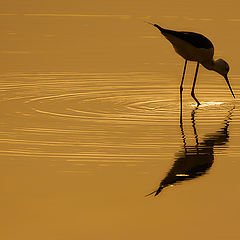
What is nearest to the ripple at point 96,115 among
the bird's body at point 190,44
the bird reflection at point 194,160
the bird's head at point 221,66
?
the bird reflection at point 194,160

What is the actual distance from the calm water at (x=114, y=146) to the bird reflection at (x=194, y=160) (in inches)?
0.4

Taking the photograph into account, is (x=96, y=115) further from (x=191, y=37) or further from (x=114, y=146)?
(x=191, y=37)

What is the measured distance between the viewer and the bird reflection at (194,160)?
8.14 meters

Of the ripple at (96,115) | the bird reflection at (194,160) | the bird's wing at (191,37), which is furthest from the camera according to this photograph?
the bird's wing at (191,37)

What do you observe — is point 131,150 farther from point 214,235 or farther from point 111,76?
point 111,76

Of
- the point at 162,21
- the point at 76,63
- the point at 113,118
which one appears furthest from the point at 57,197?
the point at 162,21

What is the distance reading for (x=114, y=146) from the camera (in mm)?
9461

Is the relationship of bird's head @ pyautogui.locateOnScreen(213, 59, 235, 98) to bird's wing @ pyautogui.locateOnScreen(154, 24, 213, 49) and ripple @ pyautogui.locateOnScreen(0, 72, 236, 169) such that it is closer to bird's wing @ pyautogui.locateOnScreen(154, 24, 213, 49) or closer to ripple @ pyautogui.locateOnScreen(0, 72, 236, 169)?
ripple @ pyautogui.locateOnScreen(0, 72, 236, 169)

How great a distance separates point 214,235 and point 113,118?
15.7 ft

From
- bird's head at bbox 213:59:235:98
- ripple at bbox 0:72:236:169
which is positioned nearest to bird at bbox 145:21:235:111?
bird's head at bbox 213:59:235:98

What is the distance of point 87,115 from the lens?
445 inches

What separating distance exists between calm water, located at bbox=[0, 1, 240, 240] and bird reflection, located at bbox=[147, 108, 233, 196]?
0.04 ft

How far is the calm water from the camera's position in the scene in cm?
687

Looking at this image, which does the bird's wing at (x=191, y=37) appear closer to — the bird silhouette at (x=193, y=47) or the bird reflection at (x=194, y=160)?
the bird silhouette at (x=193, y=47)
